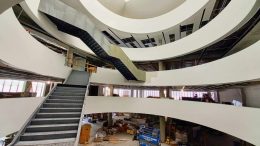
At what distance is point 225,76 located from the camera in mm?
7000

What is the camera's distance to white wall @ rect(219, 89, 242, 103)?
11.5m

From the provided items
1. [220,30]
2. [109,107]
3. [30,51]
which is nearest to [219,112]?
[220,30]

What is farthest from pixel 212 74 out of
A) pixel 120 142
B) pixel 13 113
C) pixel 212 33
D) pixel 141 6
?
pixel 120 142

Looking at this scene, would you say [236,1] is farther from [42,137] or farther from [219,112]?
[42,137]

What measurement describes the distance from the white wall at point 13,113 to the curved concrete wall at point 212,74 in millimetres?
5732

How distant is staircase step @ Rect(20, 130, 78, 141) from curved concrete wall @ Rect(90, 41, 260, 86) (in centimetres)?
696

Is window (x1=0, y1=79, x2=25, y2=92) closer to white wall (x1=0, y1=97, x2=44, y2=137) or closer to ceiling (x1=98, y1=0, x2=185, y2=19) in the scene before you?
white wall (x1=0, y1=97, x2=44, y2=137)

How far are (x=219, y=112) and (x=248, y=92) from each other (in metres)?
5.07

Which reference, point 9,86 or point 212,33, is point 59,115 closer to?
point 212,33

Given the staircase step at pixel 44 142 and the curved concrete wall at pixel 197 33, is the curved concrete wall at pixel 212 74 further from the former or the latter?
the staircase step at pixel 44 142

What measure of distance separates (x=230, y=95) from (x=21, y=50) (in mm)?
15413

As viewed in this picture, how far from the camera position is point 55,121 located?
15.6 ft

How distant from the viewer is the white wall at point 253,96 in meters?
8.98

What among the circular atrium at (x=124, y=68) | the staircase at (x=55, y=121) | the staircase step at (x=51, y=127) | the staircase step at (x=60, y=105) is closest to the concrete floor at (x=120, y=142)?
the circular atrium at (x=124, y=68)
